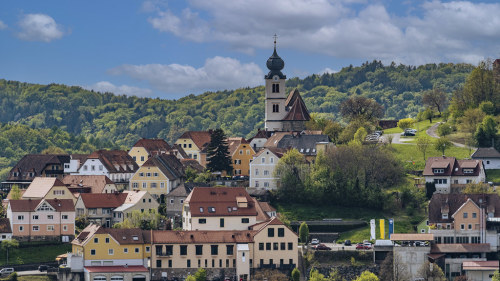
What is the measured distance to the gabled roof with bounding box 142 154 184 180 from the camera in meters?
125

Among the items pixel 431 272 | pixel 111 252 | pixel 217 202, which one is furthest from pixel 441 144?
pixel 111 252

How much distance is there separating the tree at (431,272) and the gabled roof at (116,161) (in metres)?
42.2

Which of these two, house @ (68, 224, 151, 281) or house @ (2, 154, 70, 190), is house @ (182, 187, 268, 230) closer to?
house @ (68, 224, 151, 281)

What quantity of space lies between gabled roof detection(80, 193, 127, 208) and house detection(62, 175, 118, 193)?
6.21m

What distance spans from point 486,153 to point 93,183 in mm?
40807

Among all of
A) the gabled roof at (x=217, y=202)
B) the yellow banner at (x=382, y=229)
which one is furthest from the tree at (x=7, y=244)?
the yellow banner at (x=382, y=229)

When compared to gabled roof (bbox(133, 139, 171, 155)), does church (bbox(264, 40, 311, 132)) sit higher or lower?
higher

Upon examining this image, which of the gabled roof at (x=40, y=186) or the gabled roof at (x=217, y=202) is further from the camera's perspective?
the gabled roof at (x=40, y=186)

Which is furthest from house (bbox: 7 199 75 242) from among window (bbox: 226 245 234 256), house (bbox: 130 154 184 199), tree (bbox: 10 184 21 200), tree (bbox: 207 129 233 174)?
tree (bbox: 207 129 233 174)

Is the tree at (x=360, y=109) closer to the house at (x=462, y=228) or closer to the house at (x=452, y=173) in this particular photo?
the house at (x=452, y=173)

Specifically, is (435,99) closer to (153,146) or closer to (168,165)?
(153,146)

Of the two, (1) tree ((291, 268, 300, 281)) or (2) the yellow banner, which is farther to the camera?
(2) the yellow banner

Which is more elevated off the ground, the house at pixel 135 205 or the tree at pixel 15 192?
the tree at pixel 15 192

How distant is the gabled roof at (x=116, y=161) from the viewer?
439ft
